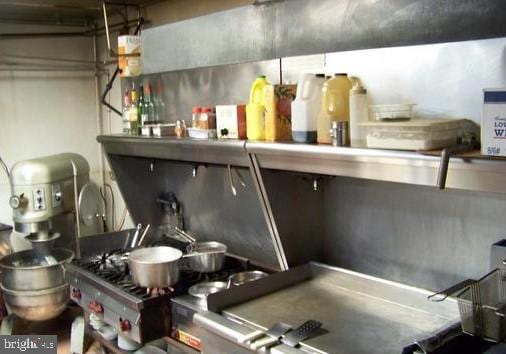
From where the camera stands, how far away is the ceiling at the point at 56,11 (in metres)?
3.11

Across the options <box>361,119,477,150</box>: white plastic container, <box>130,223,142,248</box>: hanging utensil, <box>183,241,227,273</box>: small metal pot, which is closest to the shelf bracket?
<box>183,241,227,273</box>: small metal pot

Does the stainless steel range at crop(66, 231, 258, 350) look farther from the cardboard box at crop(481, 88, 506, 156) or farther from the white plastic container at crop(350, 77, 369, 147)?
the cardboard box at crop(481, 88, 506, 156)

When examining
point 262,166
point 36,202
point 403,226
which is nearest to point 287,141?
point 262,166

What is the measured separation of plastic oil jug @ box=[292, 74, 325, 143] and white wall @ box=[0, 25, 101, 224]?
2.53m

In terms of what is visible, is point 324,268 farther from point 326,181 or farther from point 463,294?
point 463,294

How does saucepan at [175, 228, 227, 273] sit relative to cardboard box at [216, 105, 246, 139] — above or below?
below

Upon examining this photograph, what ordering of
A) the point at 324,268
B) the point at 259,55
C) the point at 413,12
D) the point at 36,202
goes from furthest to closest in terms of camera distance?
1. the point at 36,202
2. the point at 324,268
3. the point at 259,55
4. the point at 413,12

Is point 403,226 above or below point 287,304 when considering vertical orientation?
above

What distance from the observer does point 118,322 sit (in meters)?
2.24

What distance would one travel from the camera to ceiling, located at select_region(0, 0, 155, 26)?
3.11 meters

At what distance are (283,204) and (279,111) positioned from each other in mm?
358

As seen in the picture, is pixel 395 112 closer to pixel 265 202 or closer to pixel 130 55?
pixel 265 202

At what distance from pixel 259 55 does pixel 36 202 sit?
198 centimetres

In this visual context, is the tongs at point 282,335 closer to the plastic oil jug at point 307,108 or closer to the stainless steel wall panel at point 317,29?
the plastic oil jug at point 307,108
